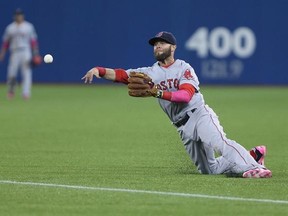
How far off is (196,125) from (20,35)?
699 inches

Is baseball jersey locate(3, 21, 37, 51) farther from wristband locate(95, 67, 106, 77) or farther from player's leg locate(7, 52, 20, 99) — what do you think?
wristband locate(95, 67, 106, 77)

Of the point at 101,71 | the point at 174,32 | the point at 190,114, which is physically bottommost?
the point at 190,114

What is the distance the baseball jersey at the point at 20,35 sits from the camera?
1120 inches

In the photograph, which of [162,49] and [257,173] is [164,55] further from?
[257,173]

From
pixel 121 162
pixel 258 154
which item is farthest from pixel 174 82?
pixel 121 162

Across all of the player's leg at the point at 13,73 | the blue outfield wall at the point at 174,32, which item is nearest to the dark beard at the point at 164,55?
the player's leg at the point at 13,73

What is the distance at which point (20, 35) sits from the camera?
2856 centimetres

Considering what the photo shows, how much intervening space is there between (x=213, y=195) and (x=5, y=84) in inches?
979

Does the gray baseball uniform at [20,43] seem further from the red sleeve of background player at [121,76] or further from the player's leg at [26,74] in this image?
the red sleeve of background player at [121,76]

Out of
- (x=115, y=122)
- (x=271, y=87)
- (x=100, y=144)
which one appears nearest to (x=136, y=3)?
(x=271, y=87)

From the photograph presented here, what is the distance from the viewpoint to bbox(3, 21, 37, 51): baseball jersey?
2845 cm

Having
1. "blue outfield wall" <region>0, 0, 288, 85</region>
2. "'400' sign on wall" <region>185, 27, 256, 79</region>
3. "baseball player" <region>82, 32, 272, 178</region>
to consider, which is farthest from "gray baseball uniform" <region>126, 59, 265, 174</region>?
"'400' sign on wall" <region>185, 27, 256, 79</region>

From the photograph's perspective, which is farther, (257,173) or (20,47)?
(20,47)

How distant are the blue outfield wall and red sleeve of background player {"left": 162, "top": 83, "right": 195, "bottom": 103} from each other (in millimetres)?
20771
